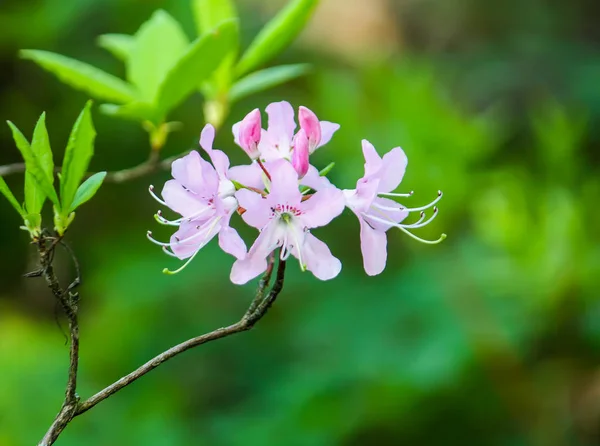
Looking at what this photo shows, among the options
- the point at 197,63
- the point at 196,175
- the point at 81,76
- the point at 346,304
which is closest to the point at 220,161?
the point at 196,175

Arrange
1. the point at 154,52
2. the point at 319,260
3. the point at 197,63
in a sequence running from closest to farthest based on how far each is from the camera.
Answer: the point at 319,260 → the point at 197,63 → the point at 154,52

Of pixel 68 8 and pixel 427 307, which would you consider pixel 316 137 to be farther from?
pixel 68 8

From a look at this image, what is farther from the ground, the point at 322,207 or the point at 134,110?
the point at 134,110

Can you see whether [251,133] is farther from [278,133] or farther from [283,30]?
[283,30]

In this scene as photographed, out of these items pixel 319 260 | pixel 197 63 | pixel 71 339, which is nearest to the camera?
pixel 71 339

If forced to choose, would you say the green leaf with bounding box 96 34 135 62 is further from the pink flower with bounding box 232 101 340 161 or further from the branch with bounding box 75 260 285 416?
the branch with bounding box 75 260 285 416

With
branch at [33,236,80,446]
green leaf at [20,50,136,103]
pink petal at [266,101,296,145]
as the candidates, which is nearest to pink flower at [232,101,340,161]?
pink petal at [266,101,296,145]

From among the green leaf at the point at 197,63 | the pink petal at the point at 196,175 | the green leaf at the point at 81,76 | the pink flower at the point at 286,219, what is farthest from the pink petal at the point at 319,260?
the green leaf at the point at 81,76

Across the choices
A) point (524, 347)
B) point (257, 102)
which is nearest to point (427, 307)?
point (524, 347)
